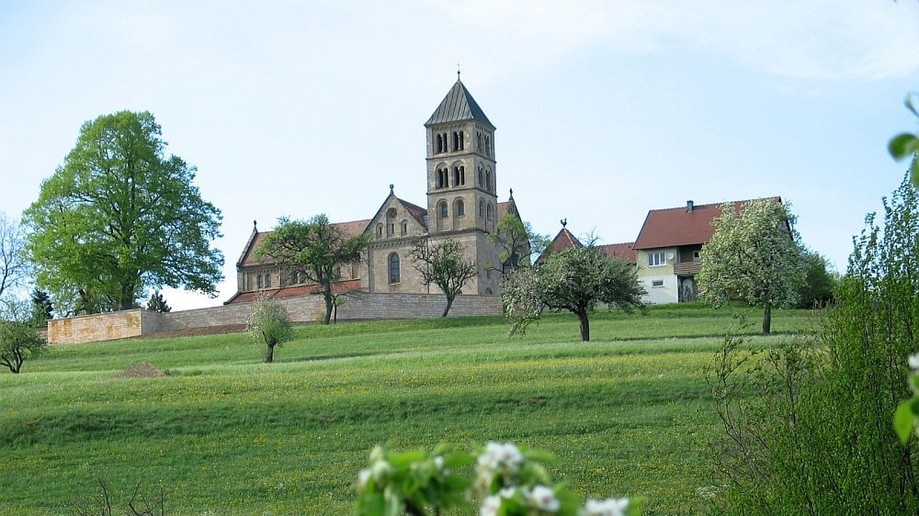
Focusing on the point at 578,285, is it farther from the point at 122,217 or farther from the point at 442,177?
the point at 442,177

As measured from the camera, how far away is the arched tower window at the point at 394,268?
3706 inches

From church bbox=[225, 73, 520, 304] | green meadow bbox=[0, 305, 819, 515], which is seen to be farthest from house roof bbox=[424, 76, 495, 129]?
green meadow bbox=[0, 305, 819, 515]

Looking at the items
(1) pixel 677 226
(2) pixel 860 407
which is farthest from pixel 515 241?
(2) pixel 860 407

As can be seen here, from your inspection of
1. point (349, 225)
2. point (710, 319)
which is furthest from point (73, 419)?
point (349, 225)

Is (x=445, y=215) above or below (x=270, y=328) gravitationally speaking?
above

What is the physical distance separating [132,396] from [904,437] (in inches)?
1136

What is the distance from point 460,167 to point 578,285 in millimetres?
50409

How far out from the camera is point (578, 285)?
46531 mm

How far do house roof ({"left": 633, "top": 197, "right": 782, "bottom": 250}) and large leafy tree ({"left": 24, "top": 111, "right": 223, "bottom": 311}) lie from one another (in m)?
29.2

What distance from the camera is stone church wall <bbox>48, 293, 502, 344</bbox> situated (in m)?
70.4

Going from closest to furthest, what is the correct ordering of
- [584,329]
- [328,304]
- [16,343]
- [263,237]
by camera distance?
[584,329] → [16,343] → [328,304] → [263,237]

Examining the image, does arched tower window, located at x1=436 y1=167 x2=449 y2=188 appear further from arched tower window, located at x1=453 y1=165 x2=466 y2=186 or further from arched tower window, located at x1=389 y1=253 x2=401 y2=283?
arched tower window, located at x1=389 y1=253 x2=401 y2=283

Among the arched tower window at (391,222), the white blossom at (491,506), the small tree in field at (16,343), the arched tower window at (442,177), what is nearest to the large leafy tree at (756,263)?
the small tree in field at (16,343)

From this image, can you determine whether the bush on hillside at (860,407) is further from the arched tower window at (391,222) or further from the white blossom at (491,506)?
the arched tower window at (391,222)
